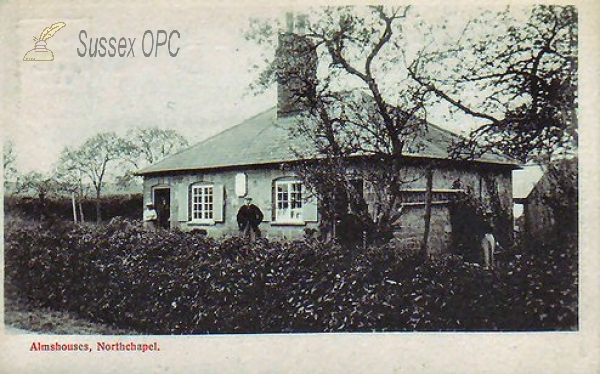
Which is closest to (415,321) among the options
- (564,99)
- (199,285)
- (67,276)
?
(199,285)

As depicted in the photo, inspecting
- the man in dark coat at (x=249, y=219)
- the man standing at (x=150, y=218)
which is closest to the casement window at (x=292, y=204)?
the man in dark coat at (x=249, y=219)

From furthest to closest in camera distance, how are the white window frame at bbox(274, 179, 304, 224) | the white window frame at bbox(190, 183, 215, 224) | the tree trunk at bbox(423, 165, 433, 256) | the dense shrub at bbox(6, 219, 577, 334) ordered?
the white window frame at bbox(190, 183, 215, 224) → the white window frame at bbox(274, 179, 304, 224) → the tree trunk at bbox(423, 165, 433, 256) → the dense shrub at bbox(6, 219, 577, 334)

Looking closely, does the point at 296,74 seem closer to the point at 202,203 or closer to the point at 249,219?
the point at 249,219

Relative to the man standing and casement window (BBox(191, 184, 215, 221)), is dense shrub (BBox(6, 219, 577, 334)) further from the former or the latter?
casement window (BBox(191, 184, 215, 221))

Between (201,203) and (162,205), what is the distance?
1.18 ft

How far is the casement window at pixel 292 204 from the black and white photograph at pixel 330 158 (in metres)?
0.02

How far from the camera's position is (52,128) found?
4934 millimetres

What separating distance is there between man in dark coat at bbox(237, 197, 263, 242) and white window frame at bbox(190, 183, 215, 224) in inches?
11.4

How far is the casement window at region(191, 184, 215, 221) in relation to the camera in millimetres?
5129

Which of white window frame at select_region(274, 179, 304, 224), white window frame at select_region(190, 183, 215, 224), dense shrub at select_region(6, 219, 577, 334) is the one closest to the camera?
dense shrub at select_region(6, 219, 577, 334)

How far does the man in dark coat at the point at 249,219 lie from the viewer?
4.99m

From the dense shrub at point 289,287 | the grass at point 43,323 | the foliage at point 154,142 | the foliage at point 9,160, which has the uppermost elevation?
the foliage at point 154,142
